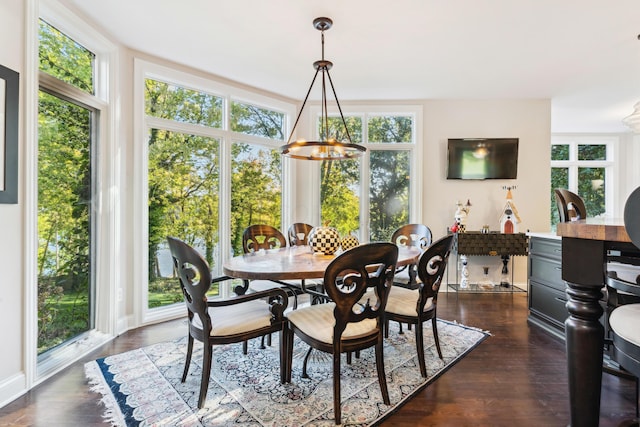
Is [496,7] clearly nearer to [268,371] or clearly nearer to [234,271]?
[234,271]

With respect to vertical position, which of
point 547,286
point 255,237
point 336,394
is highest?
point 255,237

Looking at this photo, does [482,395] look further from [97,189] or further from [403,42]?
[97,189]

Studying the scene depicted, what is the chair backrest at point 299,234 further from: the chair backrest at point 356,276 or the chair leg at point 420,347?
the chair backrest at point 356,276

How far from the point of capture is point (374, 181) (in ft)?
15.3

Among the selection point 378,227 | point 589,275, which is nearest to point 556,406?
point 589,275

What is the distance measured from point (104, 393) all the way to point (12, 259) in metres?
0.99

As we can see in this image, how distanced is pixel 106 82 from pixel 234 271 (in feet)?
7.52

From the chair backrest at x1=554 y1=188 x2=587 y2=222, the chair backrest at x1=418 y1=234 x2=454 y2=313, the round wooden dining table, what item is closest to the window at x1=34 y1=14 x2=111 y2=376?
the round wooden dining table

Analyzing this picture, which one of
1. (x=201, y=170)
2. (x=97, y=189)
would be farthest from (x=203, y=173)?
(x=97, y=189)

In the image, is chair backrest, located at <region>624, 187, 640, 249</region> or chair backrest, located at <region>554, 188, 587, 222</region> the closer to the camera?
chair backrest, located at <region>624, 187, 640, 249</region>

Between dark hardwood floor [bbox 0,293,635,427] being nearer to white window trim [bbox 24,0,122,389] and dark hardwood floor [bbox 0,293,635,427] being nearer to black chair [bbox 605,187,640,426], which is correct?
white window trim [bbox 24,0,122,389]

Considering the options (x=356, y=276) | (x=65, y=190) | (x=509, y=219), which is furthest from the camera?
(x=509, y=219)

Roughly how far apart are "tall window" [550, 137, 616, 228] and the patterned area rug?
18.6 feet

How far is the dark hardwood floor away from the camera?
5.55ft
